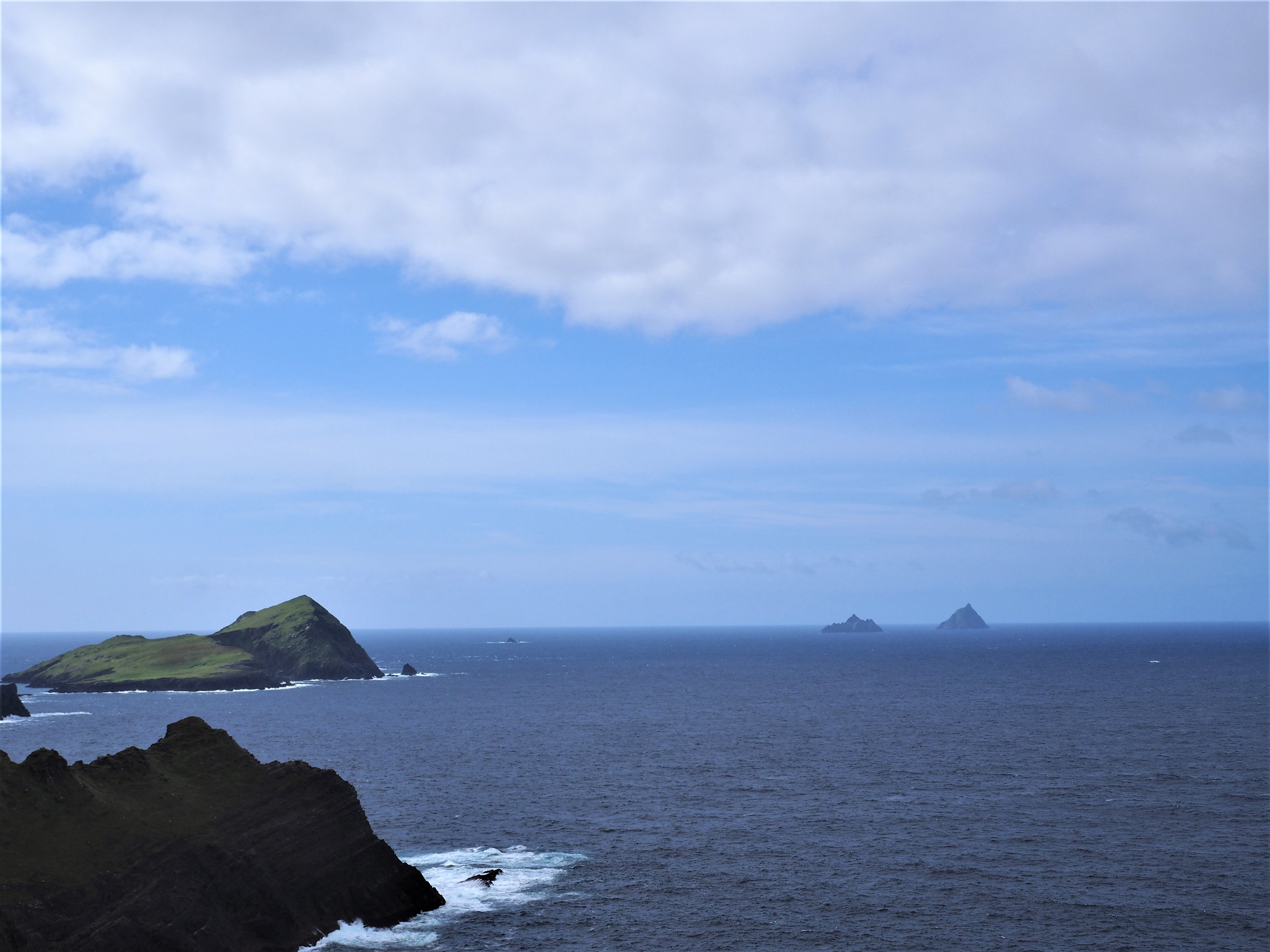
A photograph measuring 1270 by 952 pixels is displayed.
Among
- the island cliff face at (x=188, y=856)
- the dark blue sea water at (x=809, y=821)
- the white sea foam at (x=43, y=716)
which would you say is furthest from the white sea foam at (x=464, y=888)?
the white sea foam at (x=43, y=716)

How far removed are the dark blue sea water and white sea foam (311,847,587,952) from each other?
0.22 meters

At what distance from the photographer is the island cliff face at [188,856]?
4572 cm

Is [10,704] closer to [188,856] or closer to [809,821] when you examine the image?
[188,856]

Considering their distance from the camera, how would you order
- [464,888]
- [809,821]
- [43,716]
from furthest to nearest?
[43,716] → [809,821] → [464,888]

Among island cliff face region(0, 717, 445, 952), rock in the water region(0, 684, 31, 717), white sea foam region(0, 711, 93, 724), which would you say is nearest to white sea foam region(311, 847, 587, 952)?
island cliff face region(0, 717, 445, 952)

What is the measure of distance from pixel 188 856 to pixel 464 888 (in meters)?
19.3

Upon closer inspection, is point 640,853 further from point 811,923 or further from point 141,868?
point 141,868

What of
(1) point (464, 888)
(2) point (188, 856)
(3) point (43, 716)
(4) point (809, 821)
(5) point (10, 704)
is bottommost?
(4) point (809, 821)

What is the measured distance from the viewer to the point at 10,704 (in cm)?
16325

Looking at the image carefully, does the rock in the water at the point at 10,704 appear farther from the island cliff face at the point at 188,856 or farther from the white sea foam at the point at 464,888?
the island cliff face at the point at 188,856

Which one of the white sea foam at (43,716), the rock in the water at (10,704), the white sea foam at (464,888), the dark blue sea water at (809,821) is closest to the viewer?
the white sea foam at (464,888)

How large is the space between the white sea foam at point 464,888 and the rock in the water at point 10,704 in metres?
128

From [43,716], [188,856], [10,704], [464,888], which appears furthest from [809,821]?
[10,704]

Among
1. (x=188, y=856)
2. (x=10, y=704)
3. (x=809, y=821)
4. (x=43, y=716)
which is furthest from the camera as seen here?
(x=43, y=716)
